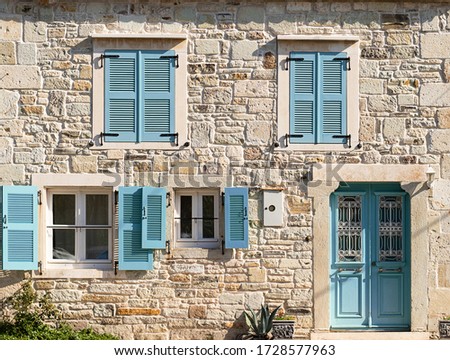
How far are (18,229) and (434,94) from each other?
18.3 ft

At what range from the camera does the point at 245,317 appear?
1051 cm

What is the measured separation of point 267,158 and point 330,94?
3.82 ft

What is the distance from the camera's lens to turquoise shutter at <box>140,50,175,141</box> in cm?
1059

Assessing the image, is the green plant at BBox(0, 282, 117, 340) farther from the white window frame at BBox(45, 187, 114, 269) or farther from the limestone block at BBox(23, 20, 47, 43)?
the limestone block at BBox(23, 20, 47, 43)

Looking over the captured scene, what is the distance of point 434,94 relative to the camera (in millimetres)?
10594

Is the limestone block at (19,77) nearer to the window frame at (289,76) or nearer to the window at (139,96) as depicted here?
the window at (139,96)

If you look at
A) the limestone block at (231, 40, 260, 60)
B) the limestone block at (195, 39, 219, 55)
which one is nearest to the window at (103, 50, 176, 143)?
the limestone block at (195, 39, 219, 55)

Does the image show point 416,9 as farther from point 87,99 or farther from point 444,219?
point 87,99

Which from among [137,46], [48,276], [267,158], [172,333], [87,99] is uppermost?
[137,46]

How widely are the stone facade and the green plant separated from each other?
5.6 inches

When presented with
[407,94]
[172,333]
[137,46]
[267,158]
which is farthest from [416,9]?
[172,333]

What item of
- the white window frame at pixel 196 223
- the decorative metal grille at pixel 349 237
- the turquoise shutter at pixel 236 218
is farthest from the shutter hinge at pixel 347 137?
the white window frame at pixel 196 223

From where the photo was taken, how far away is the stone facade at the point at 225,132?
1054 centimetres

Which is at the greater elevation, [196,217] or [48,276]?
[196,217]
